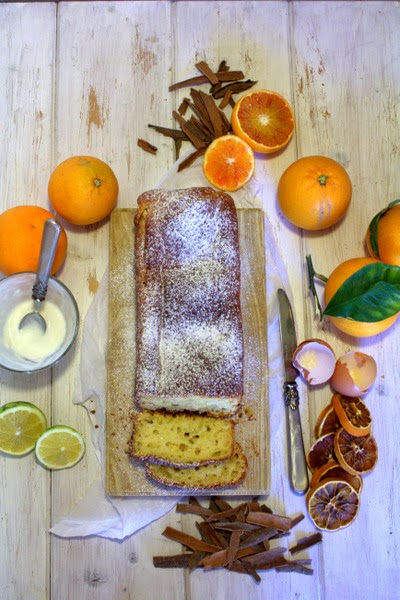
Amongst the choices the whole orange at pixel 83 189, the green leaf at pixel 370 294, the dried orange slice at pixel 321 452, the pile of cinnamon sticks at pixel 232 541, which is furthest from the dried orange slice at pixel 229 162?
the pile of cinnamon sticks at pixel 232 541

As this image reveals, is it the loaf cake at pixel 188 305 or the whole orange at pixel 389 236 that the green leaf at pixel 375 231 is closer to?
the whole orange at pixel 389 236

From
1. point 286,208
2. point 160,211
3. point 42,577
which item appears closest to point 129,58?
point 160,211

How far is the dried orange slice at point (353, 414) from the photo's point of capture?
2.23 meters

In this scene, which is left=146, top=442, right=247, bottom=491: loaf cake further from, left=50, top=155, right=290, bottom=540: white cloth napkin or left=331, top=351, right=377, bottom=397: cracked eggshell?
left=331, top=351, right=377, bottom=397: cracked eggshell

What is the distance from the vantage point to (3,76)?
2557 millimetres

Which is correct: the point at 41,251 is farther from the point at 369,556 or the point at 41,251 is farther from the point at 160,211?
the point at 369,556

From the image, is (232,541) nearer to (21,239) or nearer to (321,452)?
(321,452)

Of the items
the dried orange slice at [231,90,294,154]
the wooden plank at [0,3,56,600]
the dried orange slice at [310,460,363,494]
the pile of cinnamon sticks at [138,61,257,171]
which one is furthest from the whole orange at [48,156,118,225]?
the dried orange slice at [310,460,363,494]

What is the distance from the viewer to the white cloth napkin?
2.28 m

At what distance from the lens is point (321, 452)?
2314 millimetres

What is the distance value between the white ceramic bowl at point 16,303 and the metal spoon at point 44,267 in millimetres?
47

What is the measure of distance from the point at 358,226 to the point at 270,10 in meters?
1.04

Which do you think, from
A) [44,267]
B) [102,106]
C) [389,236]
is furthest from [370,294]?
[102,106]

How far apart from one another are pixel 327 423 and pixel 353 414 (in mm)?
113
